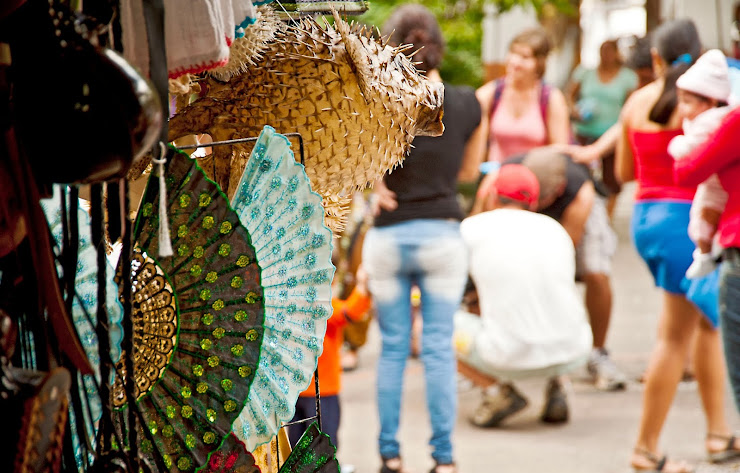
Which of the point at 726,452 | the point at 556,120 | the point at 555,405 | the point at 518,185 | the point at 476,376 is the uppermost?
the point at 556,120

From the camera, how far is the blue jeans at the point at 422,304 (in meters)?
3.57

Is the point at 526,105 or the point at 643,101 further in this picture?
the point at 526,105

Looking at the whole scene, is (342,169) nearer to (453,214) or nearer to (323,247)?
(323,247)

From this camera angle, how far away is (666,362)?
358cm

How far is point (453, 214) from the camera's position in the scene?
363 cm

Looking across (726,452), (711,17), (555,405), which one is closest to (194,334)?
(726,452)

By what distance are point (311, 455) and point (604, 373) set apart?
12.9 feet

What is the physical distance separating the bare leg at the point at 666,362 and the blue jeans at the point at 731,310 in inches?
19.1

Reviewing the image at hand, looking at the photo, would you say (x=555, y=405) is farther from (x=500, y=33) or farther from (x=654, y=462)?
(x=500, y=33)

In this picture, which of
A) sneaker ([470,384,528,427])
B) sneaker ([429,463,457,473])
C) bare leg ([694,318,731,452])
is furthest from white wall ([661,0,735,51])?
sneaker ([429,463,457,473])

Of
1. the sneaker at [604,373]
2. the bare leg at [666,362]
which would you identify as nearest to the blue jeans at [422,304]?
the bare leg at [666,362]

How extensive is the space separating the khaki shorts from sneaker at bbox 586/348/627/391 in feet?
1.48

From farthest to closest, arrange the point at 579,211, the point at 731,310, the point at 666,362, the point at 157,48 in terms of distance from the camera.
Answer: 1. the point at 579,211
2. the point at 666,362
3. the point at 731,310
4. the point at 157,48

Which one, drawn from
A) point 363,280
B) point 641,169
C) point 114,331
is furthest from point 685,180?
point 114,331
